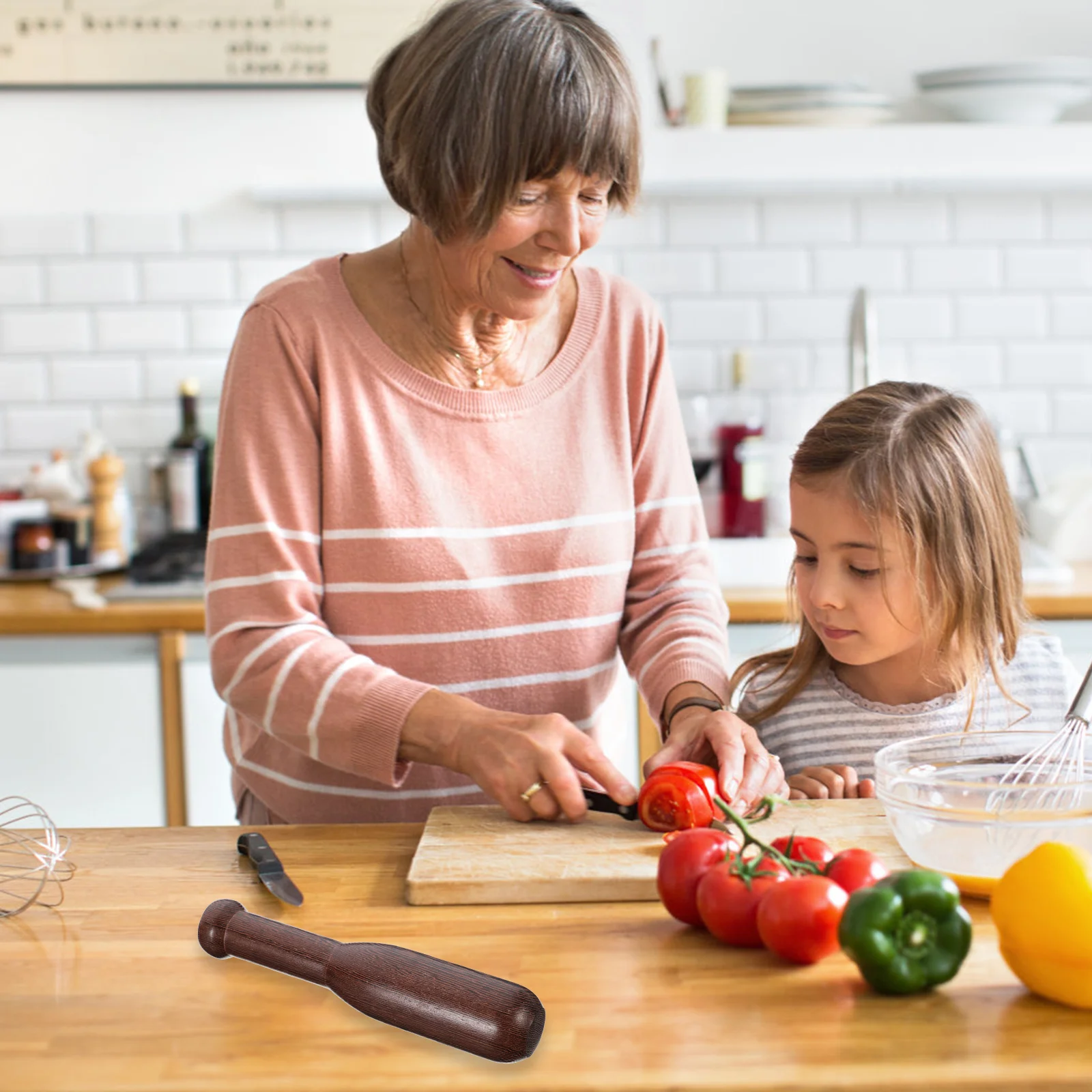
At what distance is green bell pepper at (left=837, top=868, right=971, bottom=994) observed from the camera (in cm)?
94

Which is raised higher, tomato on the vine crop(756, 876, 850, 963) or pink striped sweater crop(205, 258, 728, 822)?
pink striped sweater crop(205, 258, 728, 822)

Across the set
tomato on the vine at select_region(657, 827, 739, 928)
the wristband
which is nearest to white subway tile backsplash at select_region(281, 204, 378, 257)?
the wristband

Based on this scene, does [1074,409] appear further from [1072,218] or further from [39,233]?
[39,233]

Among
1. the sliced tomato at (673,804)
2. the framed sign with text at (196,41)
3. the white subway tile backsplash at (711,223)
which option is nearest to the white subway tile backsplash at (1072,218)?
the white subway tile backsplash at (711,223)

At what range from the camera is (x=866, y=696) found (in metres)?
1.60

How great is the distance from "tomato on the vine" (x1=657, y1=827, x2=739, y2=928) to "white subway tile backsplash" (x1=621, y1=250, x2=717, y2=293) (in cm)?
201

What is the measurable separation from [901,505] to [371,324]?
0.61 m

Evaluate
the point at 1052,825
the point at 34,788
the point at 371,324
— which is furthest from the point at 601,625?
the point at 34,788

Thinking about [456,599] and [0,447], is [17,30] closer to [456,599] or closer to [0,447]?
[0,447]

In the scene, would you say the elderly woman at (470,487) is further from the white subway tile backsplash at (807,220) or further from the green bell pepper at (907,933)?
the white subway tile backsplash at (807,220)

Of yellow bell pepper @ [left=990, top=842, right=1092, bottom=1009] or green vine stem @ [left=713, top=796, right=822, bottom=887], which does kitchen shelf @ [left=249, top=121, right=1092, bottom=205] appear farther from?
yellow bell pepper @ [left=990, top=842, right=1092, bottom=1009]

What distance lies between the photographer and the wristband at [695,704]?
1452 mm

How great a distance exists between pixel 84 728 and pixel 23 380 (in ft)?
2.89

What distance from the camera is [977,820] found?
110 cm
